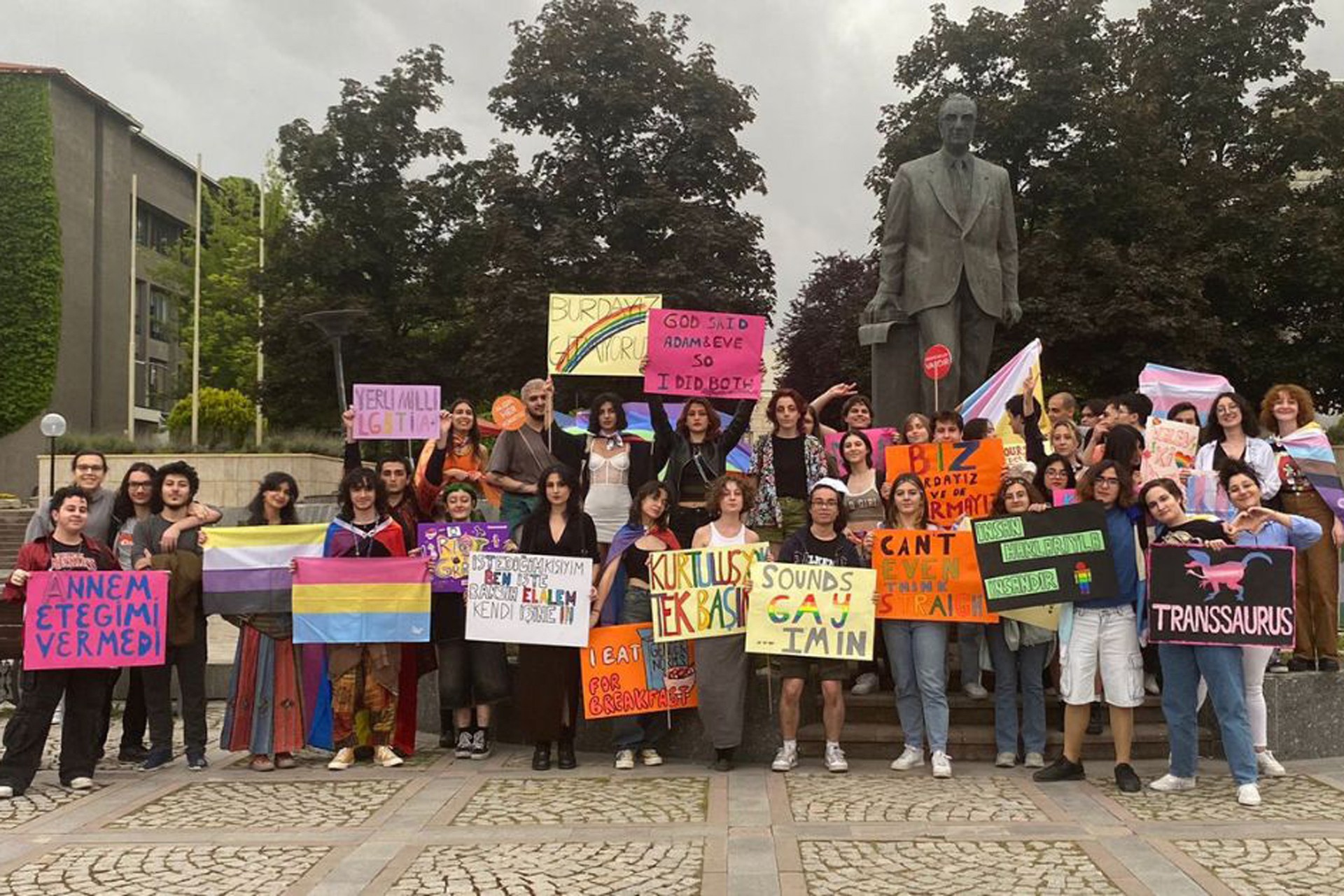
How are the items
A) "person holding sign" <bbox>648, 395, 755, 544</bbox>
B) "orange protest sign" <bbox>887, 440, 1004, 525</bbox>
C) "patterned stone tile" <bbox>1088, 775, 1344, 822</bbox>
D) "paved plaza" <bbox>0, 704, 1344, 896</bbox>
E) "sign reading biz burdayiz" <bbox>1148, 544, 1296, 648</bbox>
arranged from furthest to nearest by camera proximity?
"person holding sign" <bbox>648, 395, 755, 544</bbox> → "orange protest sign" <bbox>887, 440, 1004, 525</bbox> → "sign reading biz burdayiz" <bbox>1148, 544, 1296, 648</bbox> → "patterned stone tile" <bbox>1088, 775, 1344, 822</bbox> → "paved plaza" <bbox>0, 704, 1344, 896</bbox>

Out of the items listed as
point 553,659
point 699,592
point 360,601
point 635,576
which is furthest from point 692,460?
point 360,601

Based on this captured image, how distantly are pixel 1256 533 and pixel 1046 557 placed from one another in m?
1.20

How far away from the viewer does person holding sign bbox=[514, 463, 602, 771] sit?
7664 mm

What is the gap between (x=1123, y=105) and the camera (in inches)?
1162

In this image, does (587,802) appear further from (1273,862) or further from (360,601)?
(1273,862)

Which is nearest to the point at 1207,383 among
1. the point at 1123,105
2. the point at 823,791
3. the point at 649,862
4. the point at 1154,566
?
the point at 1154,566

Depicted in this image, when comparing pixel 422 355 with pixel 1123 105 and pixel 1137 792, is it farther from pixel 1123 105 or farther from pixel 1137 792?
pixel 1137 792

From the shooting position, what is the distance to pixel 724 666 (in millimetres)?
7539

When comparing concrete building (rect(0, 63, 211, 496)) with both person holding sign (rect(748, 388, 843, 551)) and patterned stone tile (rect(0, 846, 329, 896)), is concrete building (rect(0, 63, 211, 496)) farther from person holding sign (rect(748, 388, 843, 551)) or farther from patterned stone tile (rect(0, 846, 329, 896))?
patterned stone tile (rect(0, 846, 329, 896))

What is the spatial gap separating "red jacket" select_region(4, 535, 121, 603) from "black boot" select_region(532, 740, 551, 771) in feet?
9.95

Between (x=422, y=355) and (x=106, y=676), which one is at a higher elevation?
(x=422, y=355)

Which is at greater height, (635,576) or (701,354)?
(701,354)

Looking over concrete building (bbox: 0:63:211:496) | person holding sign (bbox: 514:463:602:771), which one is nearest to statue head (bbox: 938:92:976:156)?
person holding sign (bbox: 514:463:602:771)

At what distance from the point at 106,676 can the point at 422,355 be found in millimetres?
25442
